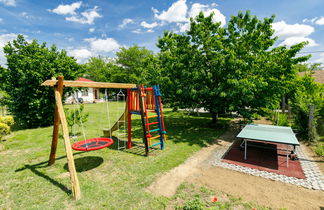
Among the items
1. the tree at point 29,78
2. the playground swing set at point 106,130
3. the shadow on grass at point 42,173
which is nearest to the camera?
the playground swing set at point 106,130

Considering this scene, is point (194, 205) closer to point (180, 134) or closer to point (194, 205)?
point (194, 205)

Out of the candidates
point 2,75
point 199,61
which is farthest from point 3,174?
point 199,61

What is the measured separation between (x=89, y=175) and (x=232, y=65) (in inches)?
294

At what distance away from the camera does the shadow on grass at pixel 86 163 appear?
5.27 m

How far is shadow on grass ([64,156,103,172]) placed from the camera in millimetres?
5270

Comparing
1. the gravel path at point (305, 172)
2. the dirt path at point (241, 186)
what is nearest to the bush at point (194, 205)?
the dirt path at point (241, 186)

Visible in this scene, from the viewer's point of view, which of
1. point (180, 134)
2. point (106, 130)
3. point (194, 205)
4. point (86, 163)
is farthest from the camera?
point (180, 134)

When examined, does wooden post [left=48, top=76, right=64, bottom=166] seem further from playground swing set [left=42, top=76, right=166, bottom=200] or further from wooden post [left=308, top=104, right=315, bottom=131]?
wooden post [left=308, top=104, right=315, bottom=131]

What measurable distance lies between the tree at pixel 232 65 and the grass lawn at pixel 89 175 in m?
2.84

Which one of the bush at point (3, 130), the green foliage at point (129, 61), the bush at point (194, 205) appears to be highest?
the green foliage at point (129, 61)

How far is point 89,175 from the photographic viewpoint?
190 inches

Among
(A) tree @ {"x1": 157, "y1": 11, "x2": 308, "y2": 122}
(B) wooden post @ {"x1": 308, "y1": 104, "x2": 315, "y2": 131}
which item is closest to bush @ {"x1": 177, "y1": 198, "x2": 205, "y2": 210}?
(A) tree @ {"x1": 157, "y1": 11, "x2": 308, "y2": 122}

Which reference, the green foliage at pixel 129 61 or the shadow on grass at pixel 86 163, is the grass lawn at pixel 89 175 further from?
the green foliage at pixel 129 61

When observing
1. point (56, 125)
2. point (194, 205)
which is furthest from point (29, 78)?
point (194, 205)
